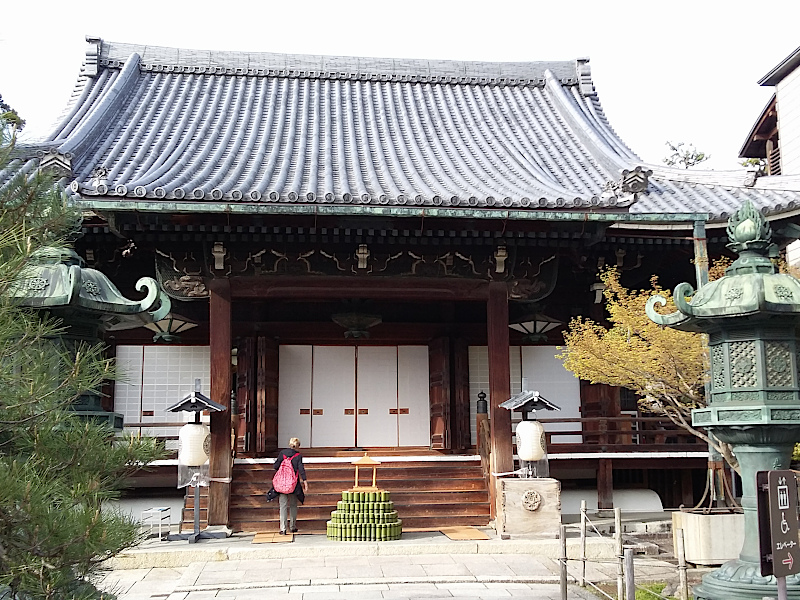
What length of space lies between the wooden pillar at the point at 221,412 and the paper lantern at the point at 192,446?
0.43 m

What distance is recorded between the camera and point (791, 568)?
16.8 ft

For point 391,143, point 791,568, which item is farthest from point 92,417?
point 391,143

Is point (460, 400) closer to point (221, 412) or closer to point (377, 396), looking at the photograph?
point (377, 396)

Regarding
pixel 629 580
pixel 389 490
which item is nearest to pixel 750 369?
pixel 629 580

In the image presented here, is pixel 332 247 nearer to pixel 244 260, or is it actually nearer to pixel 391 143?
pixel 244 260

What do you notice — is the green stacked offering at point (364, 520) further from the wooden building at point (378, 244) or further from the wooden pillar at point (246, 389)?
the wooden pillar at point (246, 389)

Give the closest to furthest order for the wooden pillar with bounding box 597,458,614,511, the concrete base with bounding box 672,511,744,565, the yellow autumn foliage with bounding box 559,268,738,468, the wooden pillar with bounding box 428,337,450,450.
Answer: the concrete base with bounding box 672,511,744,565 < the yellow autumn foliage with bounding box 559,268,738,468 < the wooden pillar with bounding box 597,458,614,511 < the wooden pillar with bounding box 428,337,450,450

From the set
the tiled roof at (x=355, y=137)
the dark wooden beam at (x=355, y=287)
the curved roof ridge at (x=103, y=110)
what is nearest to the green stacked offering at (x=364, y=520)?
the dark wooden beam at (x=355, y=287)

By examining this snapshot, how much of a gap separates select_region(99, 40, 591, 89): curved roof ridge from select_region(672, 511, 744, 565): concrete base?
11.9m

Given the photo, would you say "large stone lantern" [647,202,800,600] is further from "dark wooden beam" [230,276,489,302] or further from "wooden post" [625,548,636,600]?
"dark wooden beam" [230,276,489,302]

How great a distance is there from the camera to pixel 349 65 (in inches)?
752

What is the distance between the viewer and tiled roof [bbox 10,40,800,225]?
11.7m

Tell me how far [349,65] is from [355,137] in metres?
3.99

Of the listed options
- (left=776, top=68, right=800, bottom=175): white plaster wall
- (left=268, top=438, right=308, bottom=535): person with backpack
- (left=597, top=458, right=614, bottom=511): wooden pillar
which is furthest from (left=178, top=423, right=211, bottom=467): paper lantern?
(left=776, top=68, right=800, bottom=175): white plaster wall
